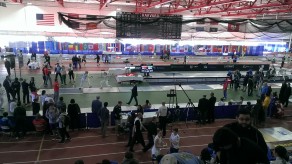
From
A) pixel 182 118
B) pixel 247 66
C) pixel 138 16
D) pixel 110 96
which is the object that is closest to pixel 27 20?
pixel 138 16

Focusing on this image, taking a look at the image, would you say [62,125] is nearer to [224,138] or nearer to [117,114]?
[117,114]

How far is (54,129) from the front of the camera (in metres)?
10.4

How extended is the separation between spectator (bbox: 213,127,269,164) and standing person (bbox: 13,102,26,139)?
9.35 meters

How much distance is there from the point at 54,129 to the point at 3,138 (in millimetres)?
2053

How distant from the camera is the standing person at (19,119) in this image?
9664 millimetres

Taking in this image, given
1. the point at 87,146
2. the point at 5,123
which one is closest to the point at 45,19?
the point at 5,123

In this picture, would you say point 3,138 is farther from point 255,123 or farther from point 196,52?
point 196,52

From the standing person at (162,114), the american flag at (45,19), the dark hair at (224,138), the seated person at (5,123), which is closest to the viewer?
the dark hair at (224,138)

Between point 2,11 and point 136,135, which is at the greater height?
point 2,11

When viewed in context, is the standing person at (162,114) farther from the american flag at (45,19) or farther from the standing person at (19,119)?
the american flag at (45,19)

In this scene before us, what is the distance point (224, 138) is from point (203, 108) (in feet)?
32.7

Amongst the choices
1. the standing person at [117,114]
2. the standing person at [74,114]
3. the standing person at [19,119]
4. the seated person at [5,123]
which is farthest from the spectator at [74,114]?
the seated person at [5,123]

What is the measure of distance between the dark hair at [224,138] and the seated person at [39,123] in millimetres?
9407

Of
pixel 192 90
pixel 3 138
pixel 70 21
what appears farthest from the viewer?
pixel 192 90
